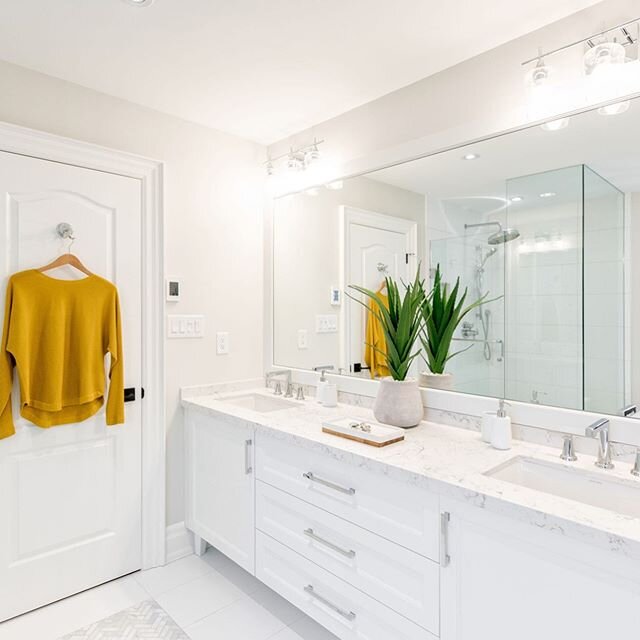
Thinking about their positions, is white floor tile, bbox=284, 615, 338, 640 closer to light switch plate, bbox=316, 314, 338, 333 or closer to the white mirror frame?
the white mirror frame

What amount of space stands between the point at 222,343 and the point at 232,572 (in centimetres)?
119

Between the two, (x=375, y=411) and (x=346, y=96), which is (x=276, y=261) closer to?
(x=346, y=96)

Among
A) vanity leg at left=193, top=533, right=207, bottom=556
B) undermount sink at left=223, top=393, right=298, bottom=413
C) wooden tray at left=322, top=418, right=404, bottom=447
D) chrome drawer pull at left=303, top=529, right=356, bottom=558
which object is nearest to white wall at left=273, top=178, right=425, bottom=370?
undermount sink at left=223, top=393, right=298, bottom=413

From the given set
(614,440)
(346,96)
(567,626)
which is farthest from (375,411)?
(346,96)

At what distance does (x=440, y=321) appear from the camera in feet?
6.47

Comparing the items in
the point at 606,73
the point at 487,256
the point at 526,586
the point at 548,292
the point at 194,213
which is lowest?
the point at 526,586

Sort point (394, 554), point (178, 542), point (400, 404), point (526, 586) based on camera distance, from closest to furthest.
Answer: point (526, 586), point (394, 554), point (400, 404), point (178, 542)

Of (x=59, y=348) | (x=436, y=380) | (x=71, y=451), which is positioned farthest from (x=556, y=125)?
(x=71, y=451)

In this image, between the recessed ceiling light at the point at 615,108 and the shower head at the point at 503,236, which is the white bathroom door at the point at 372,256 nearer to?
the shower head at the point at 503,236

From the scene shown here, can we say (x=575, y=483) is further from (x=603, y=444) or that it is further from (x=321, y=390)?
(x=321, y=390)

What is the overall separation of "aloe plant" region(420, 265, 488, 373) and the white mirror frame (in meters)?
0.15

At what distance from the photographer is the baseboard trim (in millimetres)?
2410

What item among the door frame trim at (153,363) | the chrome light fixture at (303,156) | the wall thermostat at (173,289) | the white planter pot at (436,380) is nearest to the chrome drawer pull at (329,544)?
the white planter pot at (436,380)

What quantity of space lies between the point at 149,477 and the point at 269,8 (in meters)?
2.15
